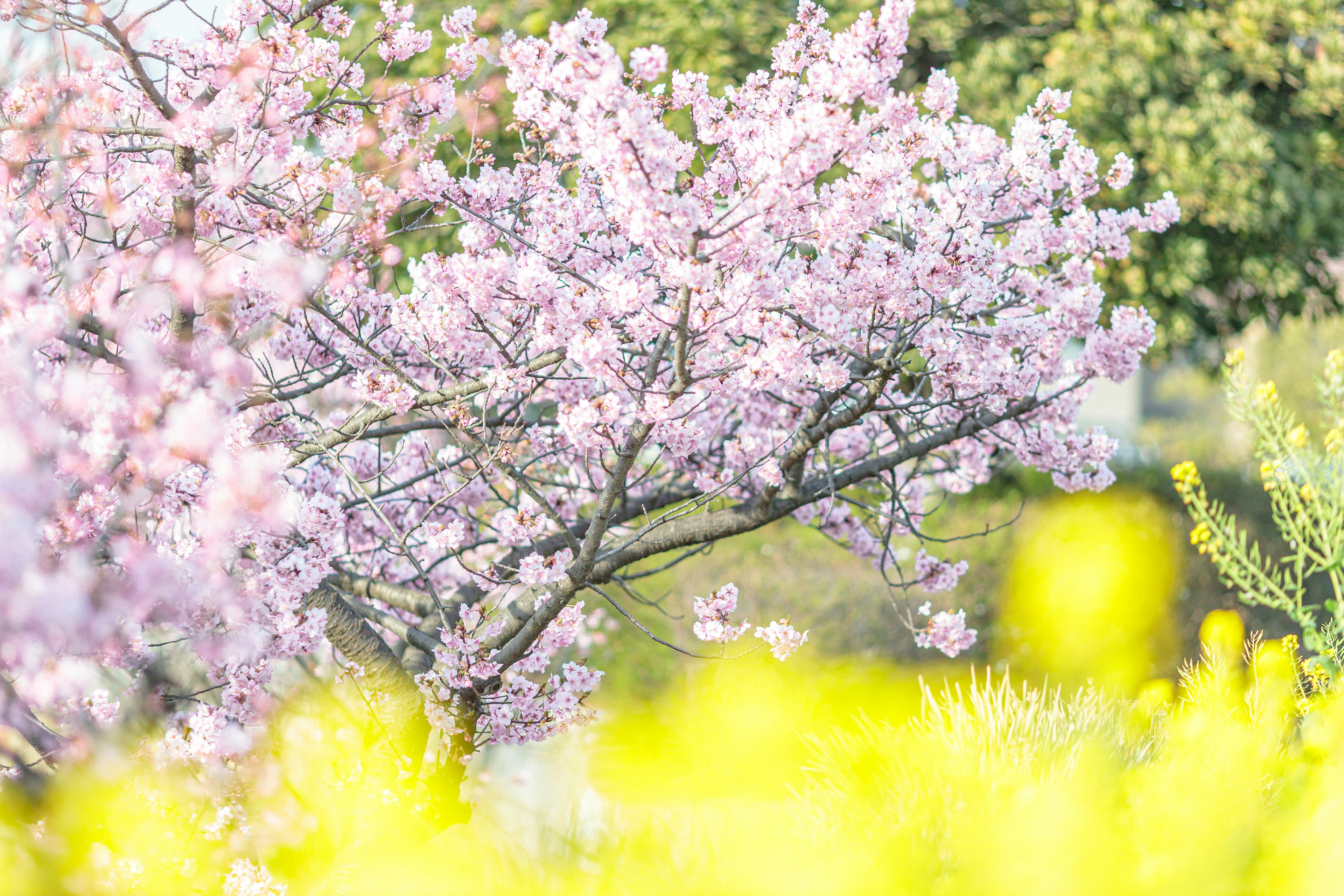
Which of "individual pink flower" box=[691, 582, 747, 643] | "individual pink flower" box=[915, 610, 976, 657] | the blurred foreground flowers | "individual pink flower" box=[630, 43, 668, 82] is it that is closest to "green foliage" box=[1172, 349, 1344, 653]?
the blurred foreground flowers

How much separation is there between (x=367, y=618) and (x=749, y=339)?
6.39ft

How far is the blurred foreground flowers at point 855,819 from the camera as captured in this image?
2535mm

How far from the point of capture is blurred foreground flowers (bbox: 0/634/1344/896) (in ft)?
8.32

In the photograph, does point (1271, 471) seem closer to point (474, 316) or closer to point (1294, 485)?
point (1294, 485)

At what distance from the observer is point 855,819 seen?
3125 millimetres

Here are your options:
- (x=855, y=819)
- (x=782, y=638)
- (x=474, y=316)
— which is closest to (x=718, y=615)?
(x=782, y=638)

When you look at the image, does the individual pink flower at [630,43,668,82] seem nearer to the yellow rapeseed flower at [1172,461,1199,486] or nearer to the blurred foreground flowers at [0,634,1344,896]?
the blurred foreground flowers at [0,634,1344,896]

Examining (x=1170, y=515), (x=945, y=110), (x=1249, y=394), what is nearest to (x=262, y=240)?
(x=945, y=110)

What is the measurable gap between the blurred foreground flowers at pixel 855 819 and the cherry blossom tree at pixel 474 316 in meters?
0.24

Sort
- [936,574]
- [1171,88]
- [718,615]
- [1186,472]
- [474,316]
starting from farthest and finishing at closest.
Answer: [1171,88]
[936,574]
[1186,472]
[718,615]
[474,316]

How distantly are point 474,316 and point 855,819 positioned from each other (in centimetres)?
200

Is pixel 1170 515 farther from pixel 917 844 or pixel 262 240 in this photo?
pixel 262 240

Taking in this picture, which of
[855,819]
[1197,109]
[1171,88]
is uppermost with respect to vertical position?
[1171,88]

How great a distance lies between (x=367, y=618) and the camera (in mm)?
4230
